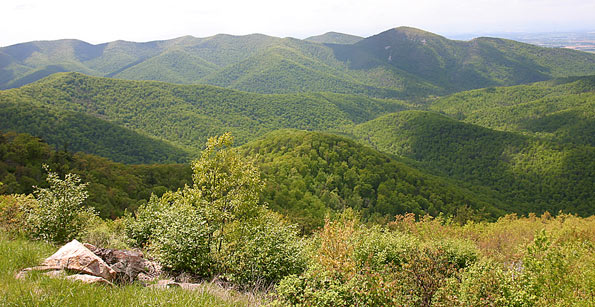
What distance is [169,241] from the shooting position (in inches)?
565

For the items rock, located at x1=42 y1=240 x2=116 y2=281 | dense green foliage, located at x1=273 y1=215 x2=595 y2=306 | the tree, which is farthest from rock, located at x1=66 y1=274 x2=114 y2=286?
the tree

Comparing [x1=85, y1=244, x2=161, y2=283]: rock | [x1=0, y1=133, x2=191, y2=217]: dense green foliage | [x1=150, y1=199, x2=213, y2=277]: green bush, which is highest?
[x1=85, y1=244, x2=161, y2=283]: rock

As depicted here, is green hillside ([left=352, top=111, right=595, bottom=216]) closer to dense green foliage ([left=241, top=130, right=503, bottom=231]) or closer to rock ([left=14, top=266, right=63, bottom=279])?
dense green foliage ([left=241, top=130, right=503, bottom=231])

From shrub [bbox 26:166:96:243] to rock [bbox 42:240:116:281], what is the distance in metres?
5.95

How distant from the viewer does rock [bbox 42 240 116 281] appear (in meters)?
9.76

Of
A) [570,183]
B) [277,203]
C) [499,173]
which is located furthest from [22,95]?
[570,183]

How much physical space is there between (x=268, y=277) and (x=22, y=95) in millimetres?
239580

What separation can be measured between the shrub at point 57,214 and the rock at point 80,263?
5.95 m

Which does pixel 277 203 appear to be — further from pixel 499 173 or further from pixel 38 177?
pixel 499 173

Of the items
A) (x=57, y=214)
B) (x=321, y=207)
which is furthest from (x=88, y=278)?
(x=321, y=207)

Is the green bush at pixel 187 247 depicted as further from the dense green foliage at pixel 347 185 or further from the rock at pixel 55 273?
the dense green foliage at pixel 347 185

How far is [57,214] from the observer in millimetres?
15008

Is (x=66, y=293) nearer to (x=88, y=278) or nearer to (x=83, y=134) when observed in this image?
(x=88, y=278)

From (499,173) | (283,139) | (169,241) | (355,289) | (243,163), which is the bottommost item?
(499,173)
